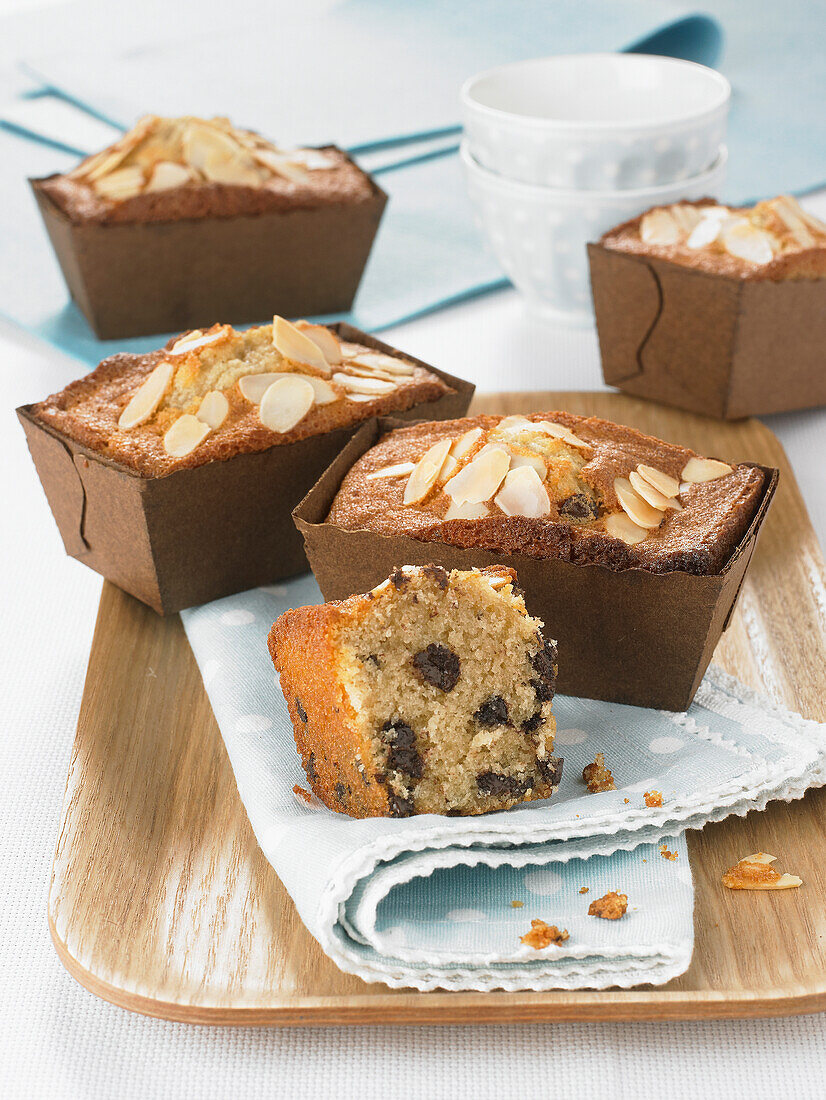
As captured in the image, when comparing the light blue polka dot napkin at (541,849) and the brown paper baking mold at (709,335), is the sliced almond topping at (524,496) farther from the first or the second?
the brown paper baking mold at (709,335)

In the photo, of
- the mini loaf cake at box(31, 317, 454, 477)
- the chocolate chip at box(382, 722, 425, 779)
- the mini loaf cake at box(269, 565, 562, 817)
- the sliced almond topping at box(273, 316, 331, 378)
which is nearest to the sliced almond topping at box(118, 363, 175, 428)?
the mini loaf cake at box(31, 317, 454, 477)

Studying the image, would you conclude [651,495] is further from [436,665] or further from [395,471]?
[436,665]

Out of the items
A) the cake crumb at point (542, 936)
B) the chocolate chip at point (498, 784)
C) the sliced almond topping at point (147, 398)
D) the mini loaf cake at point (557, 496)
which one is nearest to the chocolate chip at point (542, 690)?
the chocolate chip at point (498, 784)

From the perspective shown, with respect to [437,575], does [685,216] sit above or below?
below

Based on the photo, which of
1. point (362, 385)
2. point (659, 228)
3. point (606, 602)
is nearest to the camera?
point (606, 602)

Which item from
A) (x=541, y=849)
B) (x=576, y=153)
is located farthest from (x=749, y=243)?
(x=541, y=849)

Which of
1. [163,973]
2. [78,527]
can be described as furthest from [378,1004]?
[78,527]

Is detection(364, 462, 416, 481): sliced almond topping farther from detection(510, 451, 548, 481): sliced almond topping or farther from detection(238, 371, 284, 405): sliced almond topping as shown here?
detection(238, 371, 284, 405): sliced almond topping
